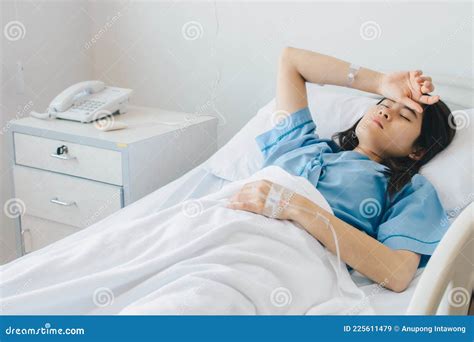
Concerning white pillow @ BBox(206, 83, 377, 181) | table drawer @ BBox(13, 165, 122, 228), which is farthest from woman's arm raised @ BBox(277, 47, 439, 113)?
table drawer @ BBox(13, 165, 122, 228)

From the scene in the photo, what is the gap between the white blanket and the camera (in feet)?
3.66

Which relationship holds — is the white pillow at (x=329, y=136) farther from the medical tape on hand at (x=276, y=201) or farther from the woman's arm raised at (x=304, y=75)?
the medical tape on hand at (x=276, y=201)

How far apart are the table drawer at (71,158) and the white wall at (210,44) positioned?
333 millimetres

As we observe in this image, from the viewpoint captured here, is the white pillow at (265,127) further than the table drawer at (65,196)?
No

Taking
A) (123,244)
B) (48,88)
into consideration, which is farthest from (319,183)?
(48,88)

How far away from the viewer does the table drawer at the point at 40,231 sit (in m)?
2.05

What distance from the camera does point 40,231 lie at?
2096 mm
